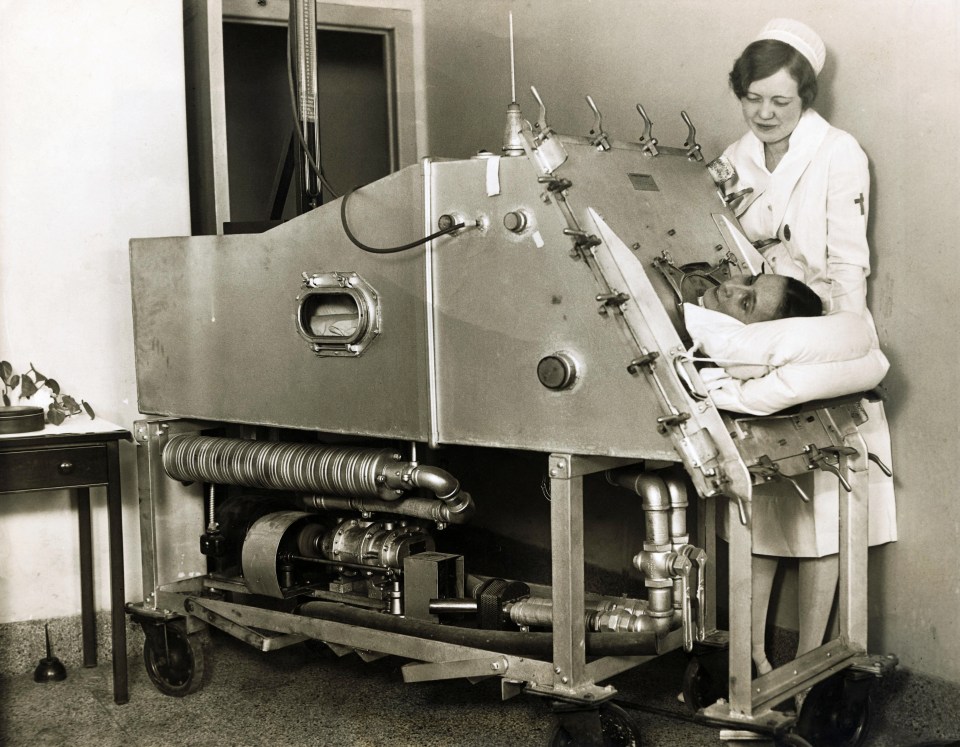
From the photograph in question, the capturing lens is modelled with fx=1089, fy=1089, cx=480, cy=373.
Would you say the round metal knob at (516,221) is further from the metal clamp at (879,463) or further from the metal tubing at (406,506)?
the metal clamp at (879,463)

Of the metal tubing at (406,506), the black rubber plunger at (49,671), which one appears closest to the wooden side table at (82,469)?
the black rubber plunger at (49,671)

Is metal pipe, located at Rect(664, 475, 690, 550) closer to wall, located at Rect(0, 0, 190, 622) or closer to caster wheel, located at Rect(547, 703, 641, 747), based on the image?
caster wheel, located at Rect(547, 703, 641, 747)

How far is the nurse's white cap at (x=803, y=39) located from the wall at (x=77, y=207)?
6.14 feet

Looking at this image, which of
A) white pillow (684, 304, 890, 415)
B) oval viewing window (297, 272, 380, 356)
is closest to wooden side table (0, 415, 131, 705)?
oval viewing window (297, 272, 380, 356)

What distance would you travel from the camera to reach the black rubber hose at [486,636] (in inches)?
97.3

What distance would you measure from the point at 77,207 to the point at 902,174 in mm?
2373

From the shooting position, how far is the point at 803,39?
105 inches

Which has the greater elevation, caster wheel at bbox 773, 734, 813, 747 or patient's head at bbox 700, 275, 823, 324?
patient's head at bbox 700, 275, 823, 324

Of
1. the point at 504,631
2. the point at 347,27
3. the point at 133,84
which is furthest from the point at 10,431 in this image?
the point at 347,27

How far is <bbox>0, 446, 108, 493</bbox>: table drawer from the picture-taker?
2.95m

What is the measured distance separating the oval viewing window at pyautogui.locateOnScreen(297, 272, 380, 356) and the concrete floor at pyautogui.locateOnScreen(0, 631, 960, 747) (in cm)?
100

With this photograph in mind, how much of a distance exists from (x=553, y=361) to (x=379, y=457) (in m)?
0.63

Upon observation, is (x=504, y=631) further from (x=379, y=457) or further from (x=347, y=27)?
(x=347, y=27)

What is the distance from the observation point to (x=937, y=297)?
2553mm
